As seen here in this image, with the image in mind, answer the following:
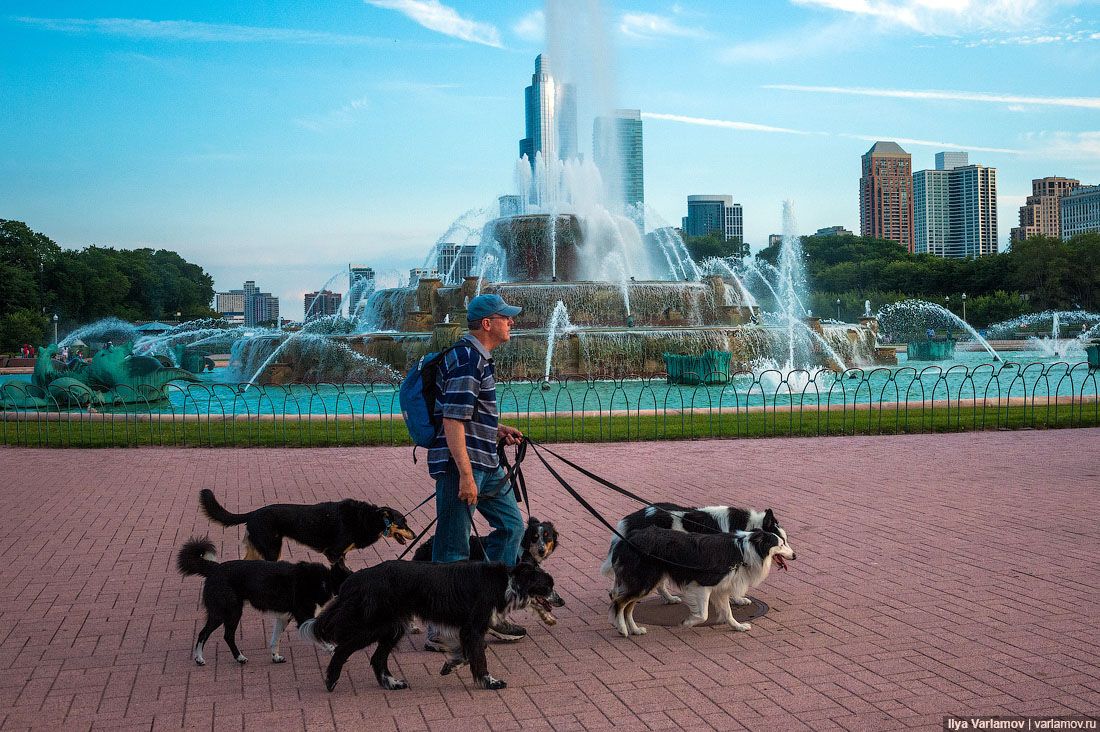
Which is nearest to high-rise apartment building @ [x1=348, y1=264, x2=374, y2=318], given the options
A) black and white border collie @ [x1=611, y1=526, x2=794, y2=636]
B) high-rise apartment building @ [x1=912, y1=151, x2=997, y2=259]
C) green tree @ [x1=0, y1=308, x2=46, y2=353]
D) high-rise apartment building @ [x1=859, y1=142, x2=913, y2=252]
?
green tree @ [x1=0, y1=308, x2=46, y2=353]

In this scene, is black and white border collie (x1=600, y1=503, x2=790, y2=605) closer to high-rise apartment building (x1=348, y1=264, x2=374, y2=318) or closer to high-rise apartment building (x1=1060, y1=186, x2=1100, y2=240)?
high-rise apartment building (x1=348, y1=264, x2=374, y2=318)

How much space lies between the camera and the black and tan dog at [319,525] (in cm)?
594

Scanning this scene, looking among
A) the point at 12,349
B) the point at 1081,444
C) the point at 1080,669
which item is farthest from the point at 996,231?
the point at 1080,669

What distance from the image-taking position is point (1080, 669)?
15.4 feet

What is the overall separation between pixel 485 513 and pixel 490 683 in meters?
1.11

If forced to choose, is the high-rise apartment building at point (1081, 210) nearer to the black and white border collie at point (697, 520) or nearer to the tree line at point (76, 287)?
the tree line at point (76, 287)

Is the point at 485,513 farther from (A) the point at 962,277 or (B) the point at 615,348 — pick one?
(A) the point at 962,277

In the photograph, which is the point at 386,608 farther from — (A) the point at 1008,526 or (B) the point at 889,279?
(B) the point at 889,279

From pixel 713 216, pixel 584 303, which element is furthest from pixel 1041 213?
pixel 584 303

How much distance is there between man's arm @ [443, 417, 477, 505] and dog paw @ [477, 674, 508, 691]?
0.92 metres

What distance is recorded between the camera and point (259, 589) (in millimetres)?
5070

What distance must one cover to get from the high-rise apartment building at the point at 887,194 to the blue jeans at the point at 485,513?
501 ft

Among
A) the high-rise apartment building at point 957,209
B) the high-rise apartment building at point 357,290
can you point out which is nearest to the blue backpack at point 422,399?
the high-rise apartment building at point 357,290

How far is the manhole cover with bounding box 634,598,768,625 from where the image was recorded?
5867 millimetres
